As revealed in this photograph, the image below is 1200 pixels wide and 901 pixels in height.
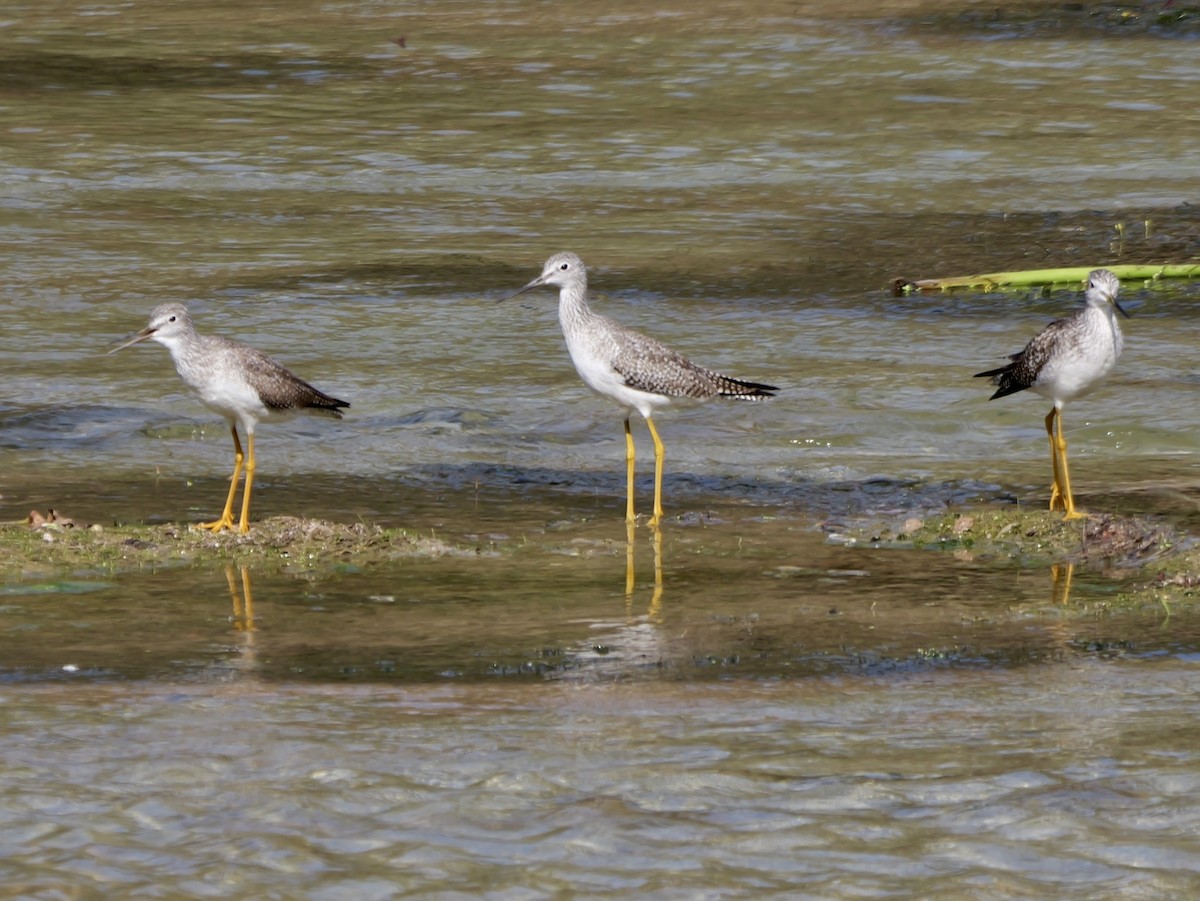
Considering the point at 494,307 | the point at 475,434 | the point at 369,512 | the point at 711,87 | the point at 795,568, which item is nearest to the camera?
the point at 795,568

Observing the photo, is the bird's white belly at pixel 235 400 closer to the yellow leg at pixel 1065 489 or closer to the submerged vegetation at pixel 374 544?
the submerged vegetation at pixel 374 544

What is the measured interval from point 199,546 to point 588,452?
3126 mm

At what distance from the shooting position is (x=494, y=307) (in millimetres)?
15039

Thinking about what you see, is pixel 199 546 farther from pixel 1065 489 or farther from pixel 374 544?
pixel 1065 489

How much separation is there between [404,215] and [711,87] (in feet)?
17.4

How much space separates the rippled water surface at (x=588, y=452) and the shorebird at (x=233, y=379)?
0.55 m

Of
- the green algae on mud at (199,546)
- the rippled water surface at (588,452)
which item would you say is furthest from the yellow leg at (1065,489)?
the green algae on mud at (199,546)

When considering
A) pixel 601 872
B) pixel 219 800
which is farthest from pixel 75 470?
pixel 601 872

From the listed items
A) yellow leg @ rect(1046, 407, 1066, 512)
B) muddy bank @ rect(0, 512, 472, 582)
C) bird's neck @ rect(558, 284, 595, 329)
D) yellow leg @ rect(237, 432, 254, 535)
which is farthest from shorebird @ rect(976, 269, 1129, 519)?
yellow leg @ rect(237, 432, 254, 535)

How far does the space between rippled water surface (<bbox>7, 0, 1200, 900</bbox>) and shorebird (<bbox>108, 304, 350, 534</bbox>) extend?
55 cm

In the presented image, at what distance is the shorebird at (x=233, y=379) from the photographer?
10.4 meters

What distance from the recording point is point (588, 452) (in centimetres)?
1211

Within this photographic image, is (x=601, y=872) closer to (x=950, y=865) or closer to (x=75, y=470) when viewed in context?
(x=950, y=865)

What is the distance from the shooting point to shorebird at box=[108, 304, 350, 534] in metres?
10.4
